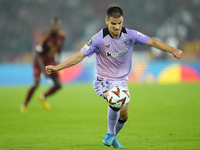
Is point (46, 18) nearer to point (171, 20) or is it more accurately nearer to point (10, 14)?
point (10, 14)

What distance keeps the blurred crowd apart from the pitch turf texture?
14.5 m

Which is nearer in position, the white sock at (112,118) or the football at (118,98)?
the football at (118,98)

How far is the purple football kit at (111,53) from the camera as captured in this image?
14.6 ft

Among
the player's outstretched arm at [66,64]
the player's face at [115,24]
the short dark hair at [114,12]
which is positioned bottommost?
the player's outstretched arm at [66,64]

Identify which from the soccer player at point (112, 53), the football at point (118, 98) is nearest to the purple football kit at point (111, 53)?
the soccer player at point (112, 53)

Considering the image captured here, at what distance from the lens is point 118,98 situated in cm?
415

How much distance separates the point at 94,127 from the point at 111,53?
2405mm

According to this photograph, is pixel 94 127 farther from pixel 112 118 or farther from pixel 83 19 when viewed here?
pixel 83 19

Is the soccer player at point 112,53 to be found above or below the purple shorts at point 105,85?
above

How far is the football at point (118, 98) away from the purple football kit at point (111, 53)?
280 millimetres

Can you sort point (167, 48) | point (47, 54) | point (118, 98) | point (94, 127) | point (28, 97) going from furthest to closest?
point (47, 54) → point (28, 97) → point (94, 127) → point (167, 48) → point (118, 98)

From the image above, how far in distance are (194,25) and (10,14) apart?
48.9 feet

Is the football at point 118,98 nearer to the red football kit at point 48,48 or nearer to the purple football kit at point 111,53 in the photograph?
the purple football kit at point 111,53

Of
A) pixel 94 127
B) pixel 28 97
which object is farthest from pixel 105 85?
pixel 28 97
